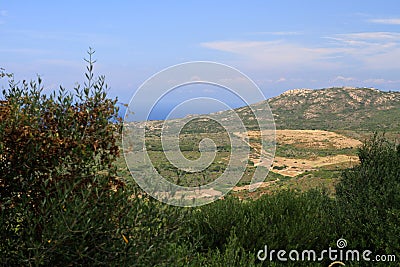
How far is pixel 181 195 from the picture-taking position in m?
4.09

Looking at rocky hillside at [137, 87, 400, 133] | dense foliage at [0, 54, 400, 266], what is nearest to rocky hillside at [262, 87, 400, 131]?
rocky hillside at [137, 87, 400, 133]

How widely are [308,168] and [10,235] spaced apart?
43.6 m

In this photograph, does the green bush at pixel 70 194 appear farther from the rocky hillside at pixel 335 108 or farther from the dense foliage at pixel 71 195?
the rocky hillside at pixel 335 108

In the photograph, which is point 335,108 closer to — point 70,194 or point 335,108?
point 335,108

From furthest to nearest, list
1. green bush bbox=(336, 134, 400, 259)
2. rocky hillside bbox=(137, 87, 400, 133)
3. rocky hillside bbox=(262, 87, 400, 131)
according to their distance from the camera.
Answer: rocky hillside bbox=(262, 87, 400, 131), rocky hillside bbox=(137, 87, 400, 133), green bush bbox=(336, 134, 400, 259)

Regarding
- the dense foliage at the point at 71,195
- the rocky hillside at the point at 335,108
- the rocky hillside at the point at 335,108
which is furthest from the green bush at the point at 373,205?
the rocky hillside at the point at 335,108

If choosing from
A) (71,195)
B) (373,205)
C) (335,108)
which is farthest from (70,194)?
(335,108)

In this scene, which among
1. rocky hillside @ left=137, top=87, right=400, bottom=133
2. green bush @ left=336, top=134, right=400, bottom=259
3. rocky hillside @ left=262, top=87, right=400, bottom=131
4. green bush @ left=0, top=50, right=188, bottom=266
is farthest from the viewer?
rocky hillside @ left=262, top=87, right=400, bottom=131

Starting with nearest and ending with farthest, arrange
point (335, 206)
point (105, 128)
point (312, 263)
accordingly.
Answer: point (105, 128) < point (312, 263) < point (335, 206)

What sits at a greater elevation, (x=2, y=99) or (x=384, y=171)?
(x=2, y=99)

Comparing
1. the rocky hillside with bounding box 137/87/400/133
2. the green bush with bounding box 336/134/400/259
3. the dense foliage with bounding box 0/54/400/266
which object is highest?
the rocky hillside with bounding box 137/87/400/133

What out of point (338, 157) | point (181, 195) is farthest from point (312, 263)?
point (338, 157)

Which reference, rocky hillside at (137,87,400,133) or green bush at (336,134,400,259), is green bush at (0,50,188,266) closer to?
green bush at (336,134,400,259)

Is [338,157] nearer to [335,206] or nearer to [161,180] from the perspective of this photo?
[335,206]
